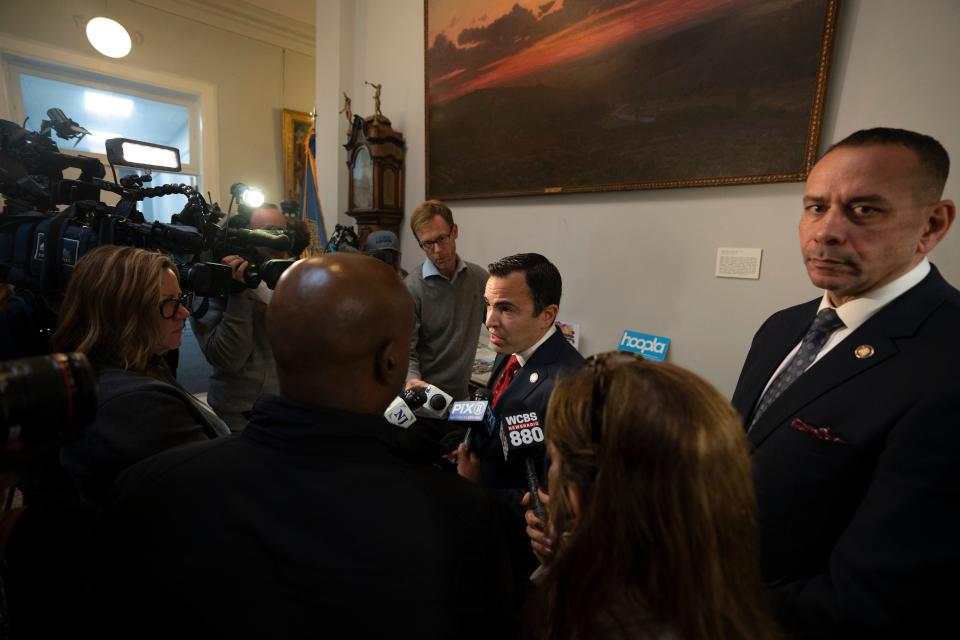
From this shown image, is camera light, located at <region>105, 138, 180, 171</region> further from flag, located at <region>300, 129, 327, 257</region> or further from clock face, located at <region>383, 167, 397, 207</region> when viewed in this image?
flag, located at <region>300, 129, 327, 257</region>

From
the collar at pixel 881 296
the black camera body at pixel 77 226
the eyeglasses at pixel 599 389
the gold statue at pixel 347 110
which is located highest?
the gold statue at pixel 347 110

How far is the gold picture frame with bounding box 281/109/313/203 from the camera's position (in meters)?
5.77

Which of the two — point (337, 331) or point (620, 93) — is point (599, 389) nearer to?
point (337, 331)

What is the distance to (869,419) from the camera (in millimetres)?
821

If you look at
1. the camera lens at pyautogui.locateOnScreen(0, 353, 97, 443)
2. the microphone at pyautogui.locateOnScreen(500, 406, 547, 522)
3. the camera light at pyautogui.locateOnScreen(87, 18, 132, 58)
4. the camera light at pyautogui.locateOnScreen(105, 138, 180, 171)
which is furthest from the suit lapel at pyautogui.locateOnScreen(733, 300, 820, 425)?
the camera light at pyautogui.locateOnScreen(87, 18, 132, 58)

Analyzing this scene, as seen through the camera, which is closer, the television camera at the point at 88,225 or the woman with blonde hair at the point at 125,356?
the woman with blonde hair at the point at 125,356

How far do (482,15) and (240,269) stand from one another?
2.51 metres

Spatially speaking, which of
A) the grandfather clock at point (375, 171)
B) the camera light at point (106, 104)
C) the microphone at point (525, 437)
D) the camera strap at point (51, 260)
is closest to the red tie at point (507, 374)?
the microphone at point (525, 437)

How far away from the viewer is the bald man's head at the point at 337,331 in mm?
726

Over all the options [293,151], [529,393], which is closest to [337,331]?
[529,393]

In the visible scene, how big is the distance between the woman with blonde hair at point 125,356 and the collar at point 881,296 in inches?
58.8

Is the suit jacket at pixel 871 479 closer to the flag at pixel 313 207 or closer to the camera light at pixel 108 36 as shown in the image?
the flag at pixel 313 207

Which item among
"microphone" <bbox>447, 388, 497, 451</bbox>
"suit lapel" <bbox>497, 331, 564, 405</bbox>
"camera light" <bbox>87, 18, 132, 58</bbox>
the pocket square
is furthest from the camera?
"camera light" <bbox>87, 18, 132, 58</bbox>

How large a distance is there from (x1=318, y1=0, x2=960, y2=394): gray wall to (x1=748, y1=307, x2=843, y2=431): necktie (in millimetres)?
1073
